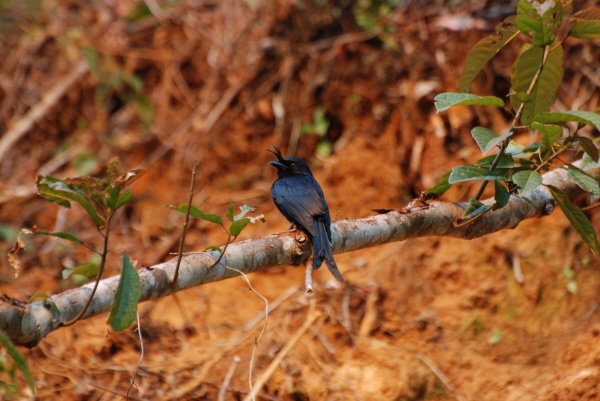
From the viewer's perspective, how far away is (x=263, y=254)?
238cm

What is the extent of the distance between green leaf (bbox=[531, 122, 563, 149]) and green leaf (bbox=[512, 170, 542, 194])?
0.16m

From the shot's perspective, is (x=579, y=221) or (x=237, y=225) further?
(x=579, y=221)

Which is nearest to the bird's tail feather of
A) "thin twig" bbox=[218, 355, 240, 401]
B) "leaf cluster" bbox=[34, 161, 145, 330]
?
"leaf cluster" bbox=[34, 161, 145, 330]

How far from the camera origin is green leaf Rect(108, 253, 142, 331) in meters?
1.79

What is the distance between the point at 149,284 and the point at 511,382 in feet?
8.71

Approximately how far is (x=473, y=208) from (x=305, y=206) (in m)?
1.24

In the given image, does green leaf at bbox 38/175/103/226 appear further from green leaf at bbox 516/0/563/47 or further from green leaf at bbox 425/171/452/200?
green leaf at bbox 516/0/563/47

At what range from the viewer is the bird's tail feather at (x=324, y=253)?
8.54ft

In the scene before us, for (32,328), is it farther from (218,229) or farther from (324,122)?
(324,122)

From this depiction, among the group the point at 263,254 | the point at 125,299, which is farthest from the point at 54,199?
the point at 263,254

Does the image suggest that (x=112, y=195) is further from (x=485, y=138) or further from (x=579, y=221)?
(x=579, y=221)

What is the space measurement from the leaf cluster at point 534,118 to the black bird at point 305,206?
0.62m

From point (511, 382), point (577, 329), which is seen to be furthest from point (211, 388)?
point (577, 329)

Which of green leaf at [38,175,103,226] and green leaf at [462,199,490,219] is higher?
green leaf at [38,175,103,226]
